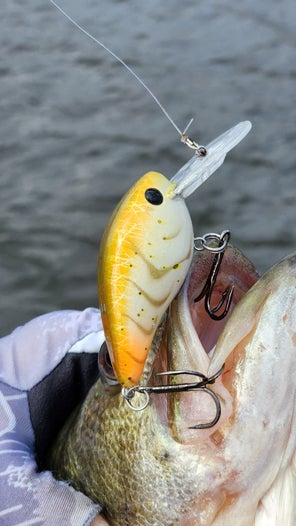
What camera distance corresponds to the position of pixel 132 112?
6.36 m

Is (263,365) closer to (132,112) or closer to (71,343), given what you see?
(71,343)

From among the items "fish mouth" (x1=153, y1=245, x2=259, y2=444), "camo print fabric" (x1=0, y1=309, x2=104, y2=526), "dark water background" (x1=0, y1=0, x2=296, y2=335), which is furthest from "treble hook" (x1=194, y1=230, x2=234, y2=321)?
"dark water background" (x1=0, y1=0, x2=296, y2=335)

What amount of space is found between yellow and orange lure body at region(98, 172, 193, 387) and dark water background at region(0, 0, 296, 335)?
9.68 ft

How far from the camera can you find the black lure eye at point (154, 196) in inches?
70.0

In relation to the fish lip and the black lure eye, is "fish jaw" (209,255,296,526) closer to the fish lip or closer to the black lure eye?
the fish lip

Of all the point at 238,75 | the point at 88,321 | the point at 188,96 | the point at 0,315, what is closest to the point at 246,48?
the point at 238,75

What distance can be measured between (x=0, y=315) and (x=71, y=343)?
79.4 inches

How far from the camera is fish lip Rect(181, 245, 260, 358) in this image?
2000 mm

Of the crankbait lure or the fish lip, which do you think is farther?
the fish lip

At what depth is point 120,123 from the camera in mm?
6273

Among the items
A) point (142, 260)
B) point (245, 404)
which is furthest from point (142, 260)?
point (245, 404)

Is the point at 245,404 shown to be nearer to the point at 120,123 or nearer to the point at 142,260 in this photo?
the point at 142,260

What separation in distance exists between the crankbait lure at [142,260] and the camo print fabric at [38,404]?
566 millimetres

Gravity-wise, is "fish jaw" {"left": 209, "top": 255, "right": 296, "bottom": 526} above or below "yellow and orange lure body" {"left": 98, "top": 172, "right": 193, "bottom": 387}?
below
